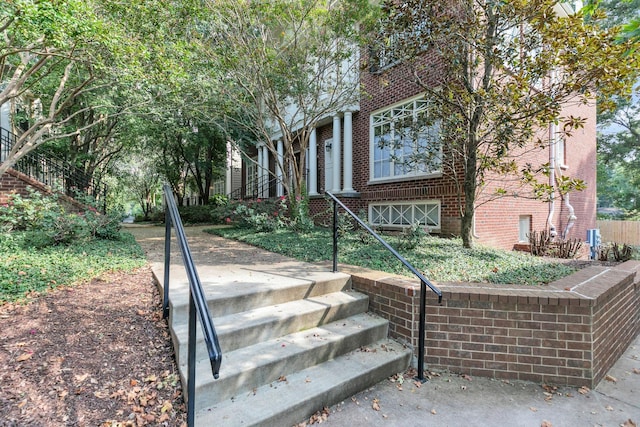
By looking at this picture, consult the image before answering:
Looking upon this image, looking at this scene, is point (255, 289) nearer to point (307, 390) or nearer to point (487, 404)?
point (307, 390)

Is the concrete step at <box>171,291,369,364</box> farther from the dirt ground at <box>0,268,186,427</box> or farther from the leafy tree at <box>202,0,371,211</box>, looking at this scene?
the leafy tree at <box>202,0,371,211</box>

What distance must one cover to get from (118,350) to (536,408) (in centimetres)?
323

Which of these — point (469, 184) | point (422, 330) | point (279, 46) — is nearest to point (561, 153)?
point (469, 184)

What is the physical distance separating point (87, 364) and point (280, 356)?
136 centimetres

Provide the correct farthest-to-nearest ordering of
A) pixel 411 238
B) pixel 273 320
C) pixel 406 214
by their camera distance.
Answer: pixel 406 214
pixel 411 238
pixel 273 320

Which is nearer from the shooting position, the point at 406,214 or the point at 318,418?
the point at 318,418

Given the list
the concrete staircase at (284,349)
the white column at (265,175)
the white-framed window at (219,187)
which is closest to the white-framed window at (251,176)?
the white column at (265,175)

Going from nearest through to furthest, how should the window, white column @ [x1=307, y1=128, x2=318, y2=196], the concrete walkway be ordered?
1. the concrete walkway
2. the window
3. white column @ [x1=307, y1=128, x2=318, y2=196]

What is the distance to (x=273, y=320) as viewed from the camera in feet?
9.15

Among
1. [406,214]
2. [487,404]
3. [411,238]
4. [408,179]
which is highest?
[408,179]

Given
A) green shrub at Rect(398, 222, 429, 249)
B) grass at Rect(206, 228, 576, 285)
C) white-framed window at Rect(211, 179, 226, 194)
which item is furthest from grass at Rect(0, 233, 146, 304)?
white-framed window at Rect(211, 179, 226, 194)

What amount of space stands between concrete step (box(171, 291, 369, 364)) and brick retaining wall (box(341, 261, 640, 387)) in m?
0.55

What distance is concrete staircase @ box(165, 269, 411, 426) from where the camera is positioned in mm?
2146

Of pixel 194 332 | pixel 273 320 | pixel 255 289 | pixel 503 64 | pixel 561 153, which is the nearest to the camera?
pixel 194 332
